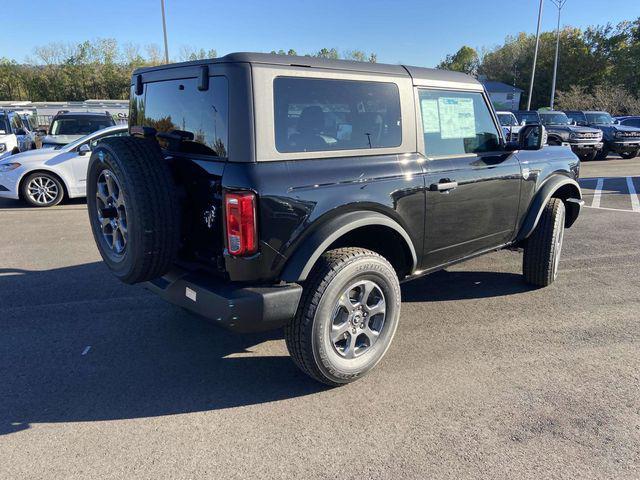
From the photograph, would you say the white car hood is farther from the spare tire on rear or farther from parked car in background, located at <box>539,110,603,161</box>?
parked car in background, located at <box>539,110,603,161</box>

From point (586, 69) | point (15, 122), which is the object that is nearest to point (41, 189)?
point (15, 122)

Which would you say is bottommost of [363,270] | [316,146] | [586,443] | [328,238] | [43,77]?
[586,443]

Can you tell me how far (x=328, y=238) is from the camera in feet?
9.42

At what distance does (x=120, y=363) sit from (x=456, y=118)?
3.18 m

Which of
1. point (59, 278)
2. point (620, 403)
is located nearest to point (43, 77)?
point (59, 278)

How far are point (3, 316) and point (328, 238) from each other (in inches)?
126

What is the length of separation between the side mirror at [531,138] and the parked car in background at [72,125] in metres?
10.4

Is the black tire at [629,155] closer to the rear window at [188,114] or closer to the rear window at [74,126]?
the rear window at [74,126]

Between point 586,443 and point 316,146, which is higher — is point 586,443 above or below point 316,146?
below

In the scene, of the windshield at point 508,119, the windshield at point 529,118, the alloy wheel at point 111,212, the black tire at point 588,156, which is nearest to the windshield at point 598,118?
the windshield at point 529,118

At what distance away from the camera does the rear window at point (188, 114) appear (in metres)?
2.76

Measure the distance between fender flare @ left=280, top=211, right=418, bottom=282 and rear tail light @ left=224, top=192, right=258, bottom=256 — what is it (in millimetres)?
263

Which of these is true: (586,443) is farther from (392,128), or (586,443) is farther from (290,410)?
(392,128)

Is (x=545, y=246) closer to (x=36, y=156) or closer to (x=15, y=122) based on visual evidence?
(x=36, y=156)
